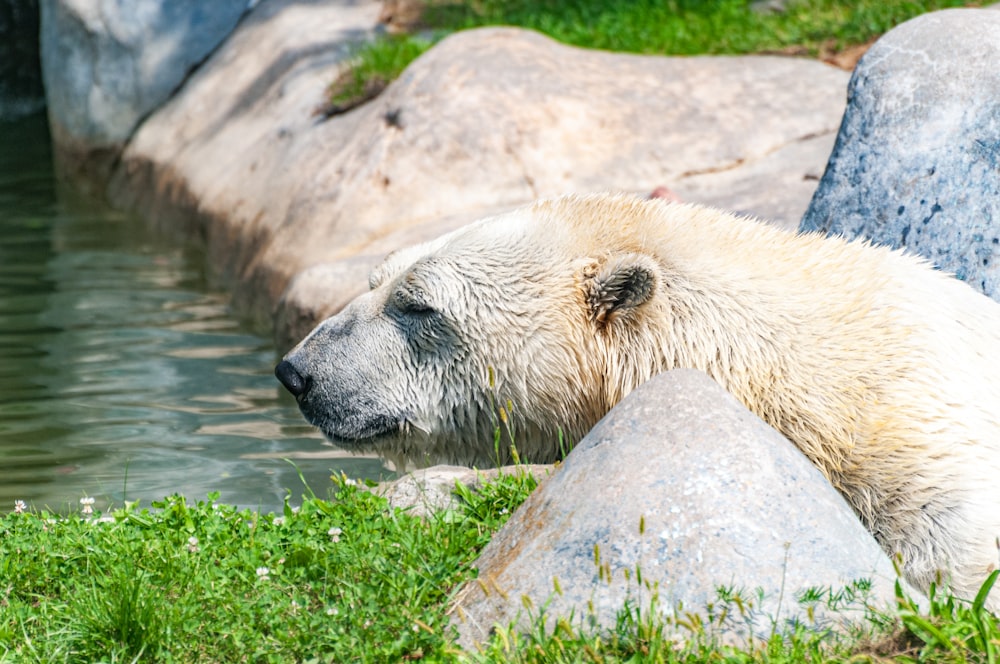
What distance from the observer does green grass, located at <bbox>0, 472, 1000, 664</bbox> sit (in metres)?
2.76

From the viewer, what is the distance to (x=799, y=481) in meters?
3.04

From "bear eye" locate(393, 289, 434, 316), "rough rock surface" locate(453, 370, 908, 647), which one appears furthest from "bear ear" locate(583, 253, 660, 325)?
"bear eye" locate(393, 289, 434, 316)

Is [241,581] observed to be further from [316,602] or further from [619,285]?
[619,285]

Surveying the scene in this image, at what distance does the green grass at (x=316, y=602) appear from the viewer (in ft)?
9.05

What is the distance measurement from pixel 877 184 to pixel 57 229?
829 centimetres

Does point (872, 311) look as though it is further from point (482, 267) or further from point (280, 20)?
point (280, 20)

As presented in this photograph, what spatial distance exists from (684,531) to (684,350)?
73 cm

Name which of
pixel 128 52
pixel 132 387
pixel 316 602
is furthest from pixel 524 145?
pixel 128 52

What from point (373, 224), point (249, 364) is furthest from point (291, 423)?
point (373, 224)

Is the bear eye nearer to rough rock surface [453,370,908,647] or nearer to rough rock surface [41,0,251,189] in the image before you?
rough rock surface [453,370,908,647]

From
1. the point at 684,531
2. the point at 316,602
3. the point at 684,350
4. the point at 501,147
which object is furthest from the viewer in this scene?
the point at 501,147

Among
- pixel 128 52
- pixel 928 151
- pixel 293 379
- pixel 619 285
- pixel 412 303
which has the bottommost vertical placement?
pixel 128 52

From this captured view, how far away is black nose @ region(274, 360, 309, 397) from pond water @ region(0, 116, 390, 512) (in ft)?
2.08

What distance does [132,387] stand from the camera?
7.35 metres
